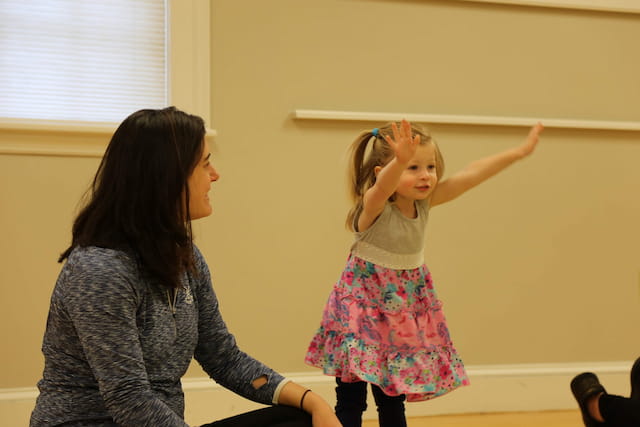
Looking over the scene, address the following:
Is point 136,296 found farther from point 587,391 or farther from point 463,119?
point 463,119

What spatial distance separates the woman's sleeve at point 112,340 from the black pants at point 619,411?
3.31ft

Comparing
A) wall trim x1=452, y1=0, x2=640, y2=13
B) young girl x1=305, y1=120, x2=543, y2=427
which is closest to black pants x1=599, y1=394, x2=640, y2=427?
young girl x1=305, y1=120, x2=543, y2=427

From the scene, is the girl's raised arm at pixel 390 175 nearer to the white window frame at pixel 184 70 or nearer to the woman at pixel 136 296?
the woman at pixel 136 296

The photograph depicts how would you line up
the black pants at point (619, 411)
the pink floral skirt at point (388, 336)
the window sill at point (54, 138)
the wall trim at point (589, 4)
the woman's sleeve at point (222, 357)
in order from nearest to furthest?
the woman's sleeve at point (222, 357) → the black pants at point (619, 411) → the pink floral skirt at point (388, 336) → the window sill at point (54, 138) → the wall trim at point (589, 4)

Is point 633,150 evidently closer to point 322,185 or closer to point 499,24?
point 499,24

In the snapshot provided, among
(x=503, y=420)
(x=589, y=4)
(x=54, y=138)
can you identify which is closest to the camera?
(x=54, y=138)

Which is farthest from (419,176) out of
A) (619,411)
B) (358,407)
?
(619,411)

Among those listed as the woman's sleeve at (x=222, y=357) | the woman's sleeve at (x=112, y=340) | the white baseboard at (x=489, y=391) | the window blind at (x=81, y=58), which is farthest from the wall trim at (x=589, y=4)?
the woman's sleeve at (x=112, y=340)

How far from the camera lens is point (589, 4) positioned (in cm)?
289

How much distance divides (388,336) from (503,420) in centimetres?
95

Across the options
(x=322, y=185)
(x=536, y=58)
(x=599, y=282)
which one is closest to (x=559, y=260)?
(x=599, y=282)

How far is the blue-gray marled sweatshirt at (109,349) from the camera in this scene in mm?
1258

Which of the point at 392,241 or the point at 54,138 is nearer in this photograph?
the point at 392,241

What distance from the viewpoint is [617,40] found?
116 inches
